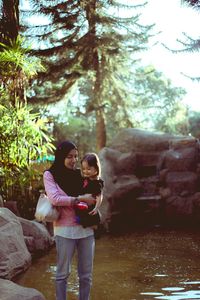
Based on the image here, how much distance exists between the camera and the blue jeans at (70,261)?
310 cm

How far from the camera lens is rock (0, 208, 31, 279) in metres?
4.38

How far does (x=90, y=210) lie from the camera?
3.12m

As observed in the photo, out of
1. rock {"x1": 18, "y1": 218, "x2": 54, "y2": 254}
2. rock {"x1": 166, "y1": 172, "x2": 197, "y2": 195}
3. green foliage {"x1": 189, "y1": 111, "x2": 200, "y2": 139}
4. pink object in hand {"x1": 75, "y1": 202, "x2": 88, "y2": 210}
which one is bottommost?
rock {"x1": 18, "y1": 218, "x2": 54, "y2": 254}

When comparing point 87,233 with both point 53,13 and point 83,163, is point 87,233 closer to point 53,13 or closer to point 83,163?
point 83,163

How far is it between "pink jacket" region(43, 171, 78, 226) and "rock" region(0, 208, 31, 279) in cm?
151

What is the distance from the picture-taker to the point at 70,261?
315cm

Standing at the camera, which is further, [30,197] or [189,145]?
[189,145]

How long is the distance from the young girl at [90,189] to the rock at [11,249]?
1.61 metres

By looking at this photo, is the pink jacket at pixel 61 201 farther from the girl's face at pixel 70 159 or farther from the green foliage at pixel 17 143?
the green foliage at pixel 17 143

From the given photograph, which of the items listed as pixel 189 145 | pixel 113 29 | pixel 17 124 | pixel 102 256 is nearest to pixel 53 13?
pixel 113 29

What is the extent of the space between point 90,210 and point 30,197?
4675 millimetres

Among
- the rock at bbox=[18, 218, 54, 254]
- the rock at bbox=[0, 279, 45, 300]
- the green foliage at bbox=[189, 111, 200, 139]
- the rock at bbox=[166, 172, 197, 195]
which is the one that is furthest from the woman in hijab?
the green foliage at bbox=[189, 111, 200, 139]

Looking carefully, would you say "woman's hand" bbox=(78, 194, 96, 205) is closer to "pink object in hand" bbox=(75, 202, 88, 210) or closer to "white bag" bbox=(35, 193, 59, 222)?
"pink object in hand" bbox=(75, 202, 88, 210)

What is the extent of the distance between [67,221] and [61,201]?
165 mm
